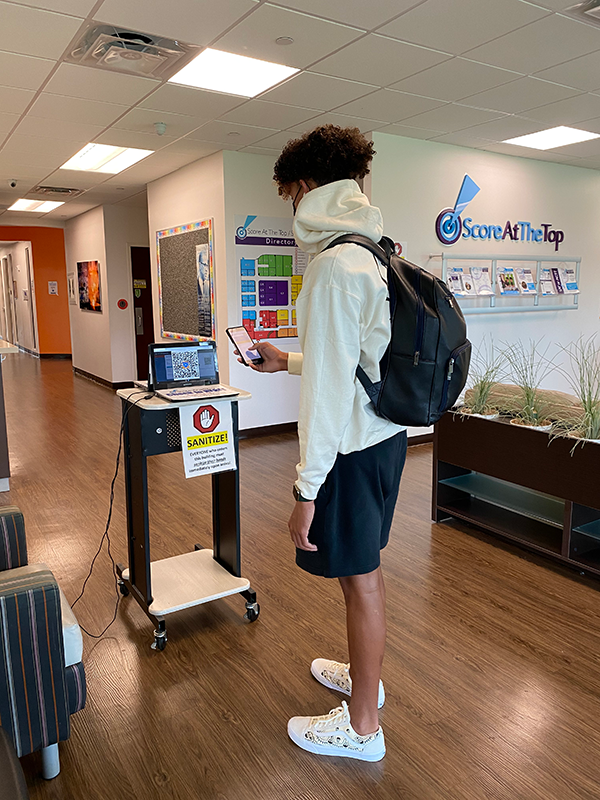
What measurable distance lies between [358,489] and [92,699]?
1.27 m

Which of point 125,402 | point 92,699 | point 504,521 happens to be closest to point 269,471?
point 504,521

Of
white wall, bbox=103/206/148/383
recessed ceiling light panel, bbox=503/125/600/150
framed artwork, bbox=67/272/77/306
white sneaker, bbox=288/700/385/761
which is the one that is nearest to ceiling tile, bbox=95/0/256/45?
white sneaker, bbox=288/700/385/761

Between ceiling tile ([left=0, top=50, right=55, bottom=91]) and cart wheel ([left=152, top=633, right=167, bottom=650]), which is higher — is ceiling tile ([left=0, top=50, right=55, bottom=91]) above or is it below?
above

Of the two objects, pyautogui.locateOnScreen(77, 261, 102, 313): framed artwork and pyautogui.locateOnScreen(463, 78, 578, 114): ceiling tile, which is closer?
pyautogui.locateOnScreen(463, 78, 578, 114): ceiling tile

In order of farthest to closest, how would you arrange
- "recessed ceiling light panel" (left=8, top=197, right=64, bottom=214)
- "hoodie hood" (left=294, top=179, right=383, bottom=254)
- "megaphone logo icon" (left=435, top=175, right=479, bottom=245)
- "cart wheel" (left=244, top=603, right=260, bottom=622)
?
"recessed ceiling light panel" (left=8, top=197, right=64, bottom=214), "megaphone logo icon" (left=435, top=175, right=479, bottom=245), "cart wheel" (left=244, top=603, right=260, bottom=622), "hoodie hood" (left=294, top=179, right=383, bottom=254)

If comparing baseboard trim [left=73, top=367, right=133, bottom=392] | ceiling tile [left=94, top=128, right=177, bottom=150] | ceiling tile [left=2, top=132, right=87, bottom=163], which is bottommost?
baseboard trim [left=73, top=367, right=133, bottom=392]

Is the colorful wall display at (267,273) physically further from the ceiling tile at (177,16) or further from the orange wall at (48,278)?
the orange wall at (48,278)

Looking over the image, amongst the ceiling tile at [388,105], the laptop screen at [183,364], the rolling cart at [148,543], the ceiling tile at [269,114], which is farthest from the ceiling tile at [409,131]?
the rolling cart at [148,543]

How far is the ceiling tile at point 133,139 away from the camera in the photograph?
196 inches

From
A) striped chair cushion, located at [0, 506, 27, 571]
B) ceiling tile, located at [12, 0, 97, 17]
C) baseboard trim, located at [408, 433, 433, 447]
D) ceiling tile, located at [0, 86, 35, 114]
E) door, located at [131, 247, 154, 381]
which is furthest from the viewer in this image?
door, located at [131, 247, 154, 381]

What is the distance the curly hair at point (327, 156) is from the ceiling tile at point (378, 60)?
1882mm

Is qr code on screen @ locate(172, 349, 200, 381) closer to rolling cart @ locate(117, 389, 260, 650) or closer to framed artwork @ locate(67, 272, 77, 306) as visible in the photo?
rolling cart @ locate(117, 389, 260, 650)

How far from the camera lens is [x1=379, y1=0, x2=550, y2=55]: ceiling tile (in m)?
2.87

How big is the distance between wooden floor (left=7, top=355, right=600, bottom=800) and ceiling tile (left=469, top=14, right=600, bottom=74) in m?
2.73
